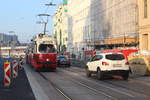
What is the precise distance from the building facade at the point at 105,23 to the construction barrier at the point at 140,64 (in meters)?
20.6

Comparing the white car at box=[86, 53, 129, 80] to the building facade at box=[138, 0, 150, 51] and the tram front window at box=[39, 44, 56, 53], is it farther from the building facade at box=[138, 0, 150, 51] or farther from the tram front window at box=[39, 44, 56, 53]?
the building facade at box=[138, 0, 150, 51]

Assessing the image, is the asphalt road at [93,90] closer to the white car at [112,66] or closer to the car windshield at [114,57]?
the white car at [112,66]

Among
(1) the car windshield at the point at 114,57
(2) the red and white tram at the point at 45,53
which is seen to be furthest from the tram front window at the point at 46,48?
(1) the car windshield at the point at 114,57

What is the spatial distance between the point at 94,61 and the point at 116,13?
3583 centimetres

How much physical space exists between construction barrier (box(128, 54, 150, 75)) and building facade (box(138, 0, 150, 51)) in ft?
37.4

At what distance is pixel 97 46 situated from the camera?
7600cm

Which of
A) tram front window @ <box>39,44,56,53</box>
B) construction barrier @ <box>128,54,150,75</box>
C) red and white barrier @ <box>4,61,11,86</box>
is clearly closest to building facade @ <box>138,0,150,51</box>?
tram front window @ <box>39,44,56,53</box>

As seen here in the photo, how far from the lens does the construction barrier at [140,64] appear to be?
27405mm

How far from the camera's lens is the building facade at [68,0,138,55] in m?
52.8

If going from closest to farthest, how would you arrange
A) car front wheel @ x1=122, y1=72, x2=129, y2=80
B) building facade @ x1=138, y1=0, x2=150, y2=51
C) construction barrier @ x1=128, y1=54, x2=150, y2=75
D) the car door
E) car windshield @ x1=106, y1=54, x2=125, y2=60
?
car front wheel @ x1=122, y1=72, x2=129, y2=80 < car windshield @ x1=106, y1=54, x2=125, y2=60 < the car door < construction barrier @ x1=128, y1=54, x2=150, y2=75 < building facade @ x1=138, y1=0, x2=150, y2=51

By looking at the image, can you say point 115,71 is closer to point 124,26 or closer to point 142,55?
point 142,55

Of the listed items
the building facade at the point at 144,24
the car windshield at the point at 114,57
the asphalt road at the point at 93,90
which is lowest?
the asphalt road at the point at 93,90

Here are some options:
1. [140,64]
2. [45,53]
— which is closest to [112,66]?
[140,64]

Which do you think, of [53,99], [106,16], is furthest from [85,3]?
[53,99]
